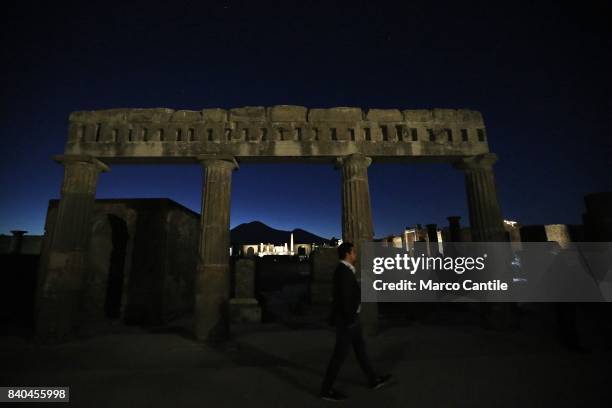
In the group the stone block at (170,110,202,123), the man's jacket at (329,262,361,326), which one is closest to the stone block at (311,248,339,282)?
the stone block at (170,110,202,123)

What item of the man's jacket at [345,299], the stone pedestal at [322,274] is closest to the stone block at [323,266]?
the stone pedestal at [322,274]

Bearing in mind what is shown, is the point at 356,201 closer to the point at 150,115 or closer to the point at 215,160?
the point at 215,160

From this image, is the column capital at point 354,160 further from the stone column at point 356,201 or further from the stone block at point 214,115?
the stone block at point 214,115

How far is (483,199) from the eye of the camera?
722 centimetres

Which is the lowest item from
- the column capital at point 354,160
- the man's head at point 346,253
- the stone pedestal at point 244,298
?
the stone pedestal at point 244,298

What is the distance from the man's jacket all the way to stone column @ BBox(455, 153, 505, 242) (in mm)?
5365

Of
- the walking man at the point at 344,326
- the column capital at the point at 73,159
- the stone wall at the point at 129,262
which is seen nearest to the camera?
the walking man at the point at 344,326

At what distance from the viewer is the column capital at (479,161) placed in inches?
282

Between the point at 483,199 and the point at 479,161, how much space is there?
1.03 meters

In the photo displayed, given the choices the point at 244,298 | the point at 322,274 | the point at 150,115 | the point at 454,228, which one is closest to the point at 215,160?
the point at 150,115

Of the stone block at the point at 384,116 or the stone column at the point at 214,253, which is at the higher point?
the stone block at the point at 384,116

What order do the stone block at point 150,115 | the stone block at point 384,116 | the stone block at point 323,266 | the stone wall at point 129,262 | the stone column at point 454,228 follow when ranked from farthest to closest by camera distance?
the stone column at point 454,228 < the stone block at point 323,266 < the stone wall at point 129,262 < the stone block at point 384,116 < the stone block at point 150,115

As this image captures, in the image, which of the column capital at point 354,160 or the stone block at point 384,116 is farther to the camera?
the stone block at point 384,116

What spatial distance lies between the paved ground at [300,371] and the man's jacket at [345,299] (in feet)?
3.18
